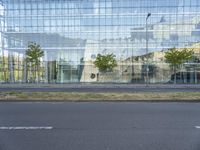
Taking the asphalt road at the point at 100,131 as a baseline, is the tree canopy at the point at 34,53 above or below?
above

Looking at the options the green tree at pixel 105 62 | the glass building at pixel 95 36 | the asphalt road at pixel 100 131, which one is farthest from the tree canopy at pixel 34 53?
the asphalt road at pixel 100 131

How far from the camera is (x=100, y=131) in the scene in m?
9.87

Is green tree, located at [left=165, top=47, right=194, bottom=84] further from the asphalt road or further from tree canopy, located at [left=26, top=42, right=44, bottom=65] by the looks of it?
the asphalt road

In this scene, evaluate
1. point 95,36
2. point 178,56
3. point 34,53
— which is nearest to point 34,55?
point 34,53

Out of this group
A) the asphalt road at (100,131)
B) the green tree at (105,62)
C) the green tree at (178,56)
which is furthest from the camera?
the green tree at (105,62)

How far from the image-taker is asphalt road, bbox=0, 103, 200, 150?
8.03 m

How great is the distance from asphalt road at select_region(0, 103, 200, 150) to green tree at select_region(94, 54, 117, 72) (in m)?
43.6

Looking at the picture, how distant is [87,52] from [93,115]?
51.8 metres

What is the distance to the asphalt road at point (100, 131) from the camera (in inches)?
316

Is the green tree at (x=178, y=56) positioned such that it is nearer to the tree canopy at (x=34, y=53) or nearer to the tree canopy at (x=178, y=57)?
the tree canopy at (x=178, y=57)

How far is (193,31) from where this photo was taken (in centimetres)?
6425

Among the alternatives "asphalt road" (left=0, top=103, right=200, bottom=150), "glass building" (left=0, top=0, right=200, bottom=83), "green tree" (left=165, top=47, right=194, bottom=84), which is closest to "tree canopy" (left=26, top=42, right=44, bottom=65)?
"glass building" (left=0, top=0, right=200, bottom=83)

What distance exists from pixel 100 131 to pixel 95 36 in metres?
56.7

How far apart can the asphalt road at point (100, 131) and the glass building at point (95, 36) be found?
161 feet
